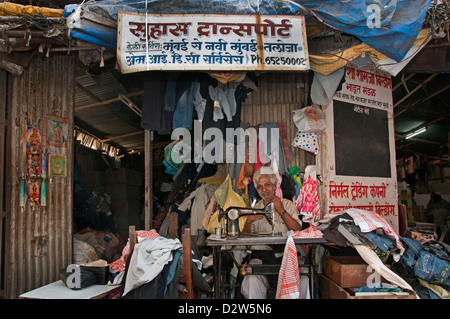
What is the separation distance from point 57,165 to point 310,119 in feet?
10.1

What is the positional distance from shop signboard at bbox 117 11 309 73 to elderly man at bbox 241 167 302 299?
1.32 m

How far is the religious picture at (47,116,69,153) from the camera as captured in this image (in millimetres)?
4137

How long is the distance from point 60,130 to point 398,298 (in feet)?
13.1

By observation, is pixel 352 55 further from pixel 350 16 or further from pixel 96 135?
pixel 96 135

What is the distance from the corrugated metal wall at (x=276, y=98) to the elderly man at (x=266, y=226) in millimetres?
970

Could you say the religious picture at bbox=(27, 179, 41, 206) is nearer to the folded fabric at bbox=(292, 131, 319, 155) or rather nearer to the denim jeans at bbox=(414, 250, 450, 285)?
the folded fabric at bbox=(292, 131, 319, 155)

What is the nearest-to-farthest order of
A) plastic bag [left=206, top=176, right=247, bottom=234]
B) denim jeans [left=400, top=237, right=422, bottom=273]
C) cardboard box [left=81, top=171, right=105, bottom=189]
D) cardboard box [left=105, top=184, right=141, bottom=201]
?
denim jeans [left=400, top=237, right=422, bottom=273] < plastic bag [left=206, top=176, right=247, bottom=234] < cardboard box [left=81, top=171, right=105, bottom=189] < cardboard box [left=105, top=184, right=141, bottom=201]

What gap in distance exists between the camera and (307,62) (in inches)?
142

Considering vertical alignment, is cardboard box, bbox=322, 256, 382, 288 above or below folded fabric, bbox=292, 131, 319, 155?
below

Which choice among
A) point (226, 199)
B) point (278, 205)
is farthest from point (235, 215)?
point (226, 199)

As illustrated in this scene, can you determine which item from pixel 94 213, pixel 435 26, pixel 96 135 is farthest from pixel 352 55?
pixel 96 135

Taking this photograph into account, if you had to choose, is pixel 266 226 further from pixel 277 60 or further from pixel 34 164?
pixel 34 164

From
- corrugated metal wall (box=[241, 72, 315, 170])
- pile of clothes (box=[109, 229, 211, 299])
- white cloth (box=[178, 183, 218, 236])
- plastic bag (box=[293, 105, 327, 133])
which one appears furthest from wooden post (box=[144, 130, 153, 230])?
plastic bag (box=[293, 105, 327, 133])

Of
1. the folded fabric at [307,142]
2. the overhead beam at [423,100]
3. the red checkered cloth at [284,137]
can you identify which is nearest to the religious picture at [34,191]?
the red checkered cloth at [284,137]
